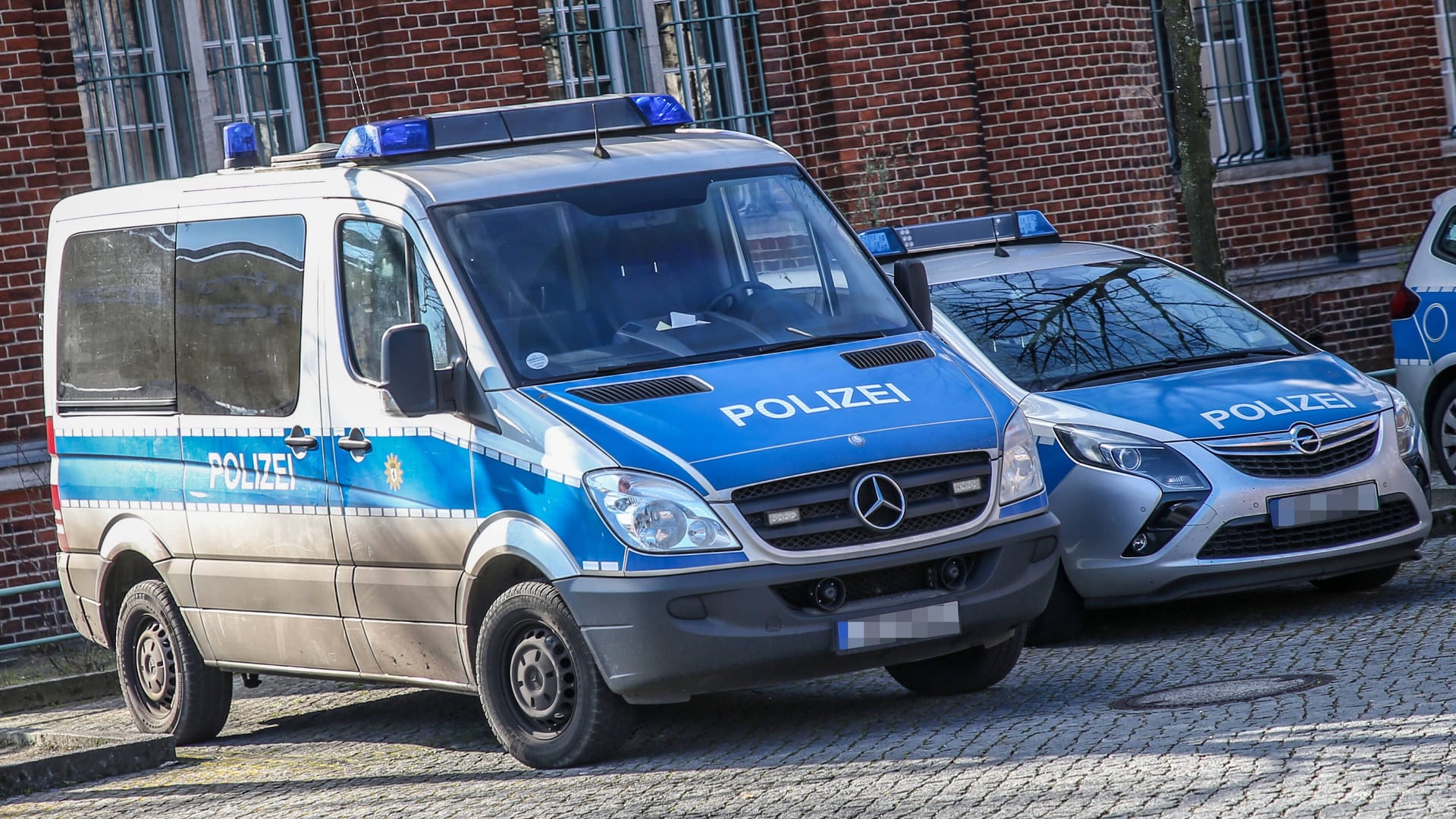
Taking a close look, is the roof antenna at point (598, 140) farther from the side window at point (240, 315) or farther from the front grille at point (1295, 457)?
the front grille at point (1295, 457)

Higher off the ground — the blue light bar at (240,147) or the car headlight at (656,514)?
the blue light bar at (240,147)

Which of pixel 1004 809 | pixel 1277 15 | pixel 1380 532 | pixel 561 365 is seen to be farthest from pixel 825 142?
pixel 1004 809

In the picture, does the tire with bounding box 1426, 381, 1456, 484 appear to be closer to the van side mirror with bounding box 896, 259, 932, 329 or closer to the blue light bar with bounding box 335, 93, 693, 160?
the van side mirror with bounding box 896, 259, 932, 329

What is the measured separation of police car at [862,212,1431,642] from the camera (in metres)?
7.89

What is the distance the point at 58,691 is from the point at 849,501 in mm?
5277

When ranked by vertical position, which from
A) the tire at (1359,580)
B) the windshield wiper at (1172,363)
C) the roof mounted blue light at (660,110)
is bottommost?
the tire at (1359,580)

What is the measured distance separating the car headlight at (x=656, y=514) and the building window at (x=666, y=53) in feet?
27.8

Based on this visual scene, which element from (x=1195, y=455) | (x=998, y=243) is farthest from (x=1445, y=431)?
(x=1195, y=455)

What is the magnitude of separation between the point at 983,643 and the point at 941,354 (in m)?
1.08

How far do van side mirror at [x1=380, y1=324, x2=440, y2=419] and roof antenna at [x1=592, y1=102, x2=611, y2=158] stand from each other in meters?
1.11

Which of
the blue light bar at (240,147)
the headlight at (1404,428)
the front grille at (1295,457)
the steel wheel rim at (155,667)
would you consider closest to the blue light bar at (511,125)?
the blue light bar at (240,147)

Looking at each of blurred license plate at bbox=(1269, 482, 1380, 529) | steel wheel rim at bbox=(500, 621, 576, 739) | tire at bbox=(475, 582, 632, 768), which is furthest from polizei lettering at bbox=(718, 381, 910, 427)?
blurred license plate at bbox=(1269, 482, 1380, 529)

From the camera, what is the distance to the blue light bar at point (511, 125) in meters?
7.41

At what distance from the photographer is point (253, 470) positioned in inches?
294
